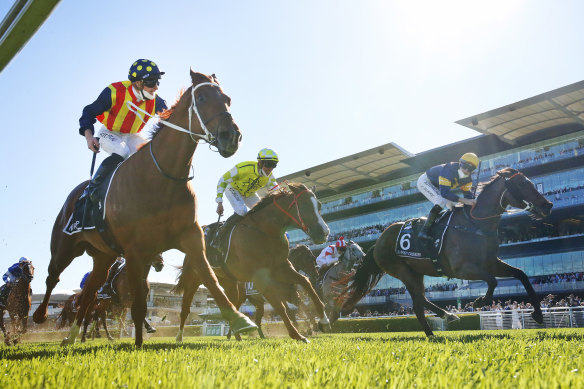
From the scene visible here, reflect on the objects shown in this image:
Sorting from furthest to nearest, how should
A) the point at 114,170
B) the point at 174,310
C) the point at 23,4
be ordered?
the point at 174,310 → the point at 114,170 → the point at 23,4

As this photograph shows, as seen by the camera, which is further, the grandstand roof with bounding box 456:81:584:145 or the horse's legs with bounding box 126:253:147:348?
the grandstand roof with bounding box 456:81:584:145

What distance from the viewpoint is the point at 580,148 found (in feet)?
117

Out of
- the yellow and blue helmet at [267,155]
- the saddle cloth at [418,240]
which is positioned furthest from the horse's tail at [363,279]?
the yellow and blue helmet at [267,155]

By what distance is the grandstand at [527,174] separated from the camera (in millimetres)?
33781

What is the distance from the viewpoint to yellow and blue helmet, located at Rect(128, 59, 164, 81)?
5336 millimetres

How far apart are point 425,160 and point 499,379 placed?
45.3 m

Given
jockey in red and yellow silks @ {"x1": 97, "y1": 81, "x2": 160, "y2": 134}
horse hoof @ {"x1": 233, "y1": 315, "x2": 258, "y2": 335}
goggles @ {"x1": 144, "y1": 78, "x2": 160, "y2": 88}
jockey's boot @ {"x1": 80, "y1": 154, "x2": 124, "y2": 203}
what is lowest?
horse hoof @ {"x1": 233, "y1": 315, "x2": 258, "y2": 335}

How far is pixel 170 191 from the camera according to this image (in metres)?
4.55

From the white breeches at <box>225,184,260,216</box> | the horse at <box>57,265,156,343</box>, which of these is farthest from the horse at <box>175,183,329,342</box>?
the horse at <box>57,265,156,343</box>

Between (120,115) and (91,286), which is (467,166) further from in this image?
(91,286)

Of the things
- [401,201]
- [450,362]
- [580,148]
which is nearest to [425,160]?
[401,201]

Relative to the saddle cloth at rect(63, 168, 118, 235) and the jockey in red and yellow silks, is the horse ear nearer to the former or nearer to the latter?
the jockey in red and yellow silks

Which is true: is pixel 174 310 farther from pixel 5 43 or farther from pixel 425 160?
pixel 5 43

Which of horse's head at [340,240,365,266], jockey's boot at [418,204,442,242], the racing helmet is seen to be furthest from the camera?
horse's head at [340,240,365,266]
